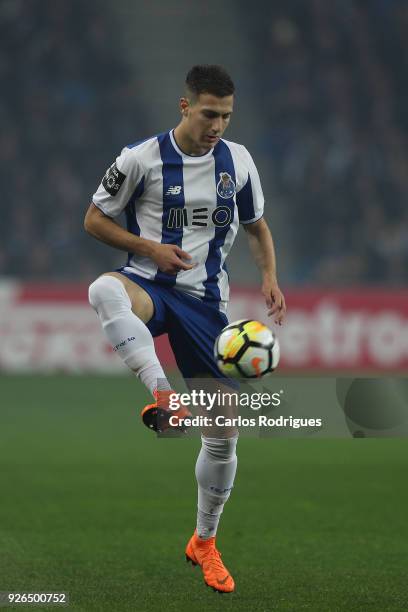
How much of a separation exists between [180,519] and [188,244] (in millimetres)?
2421

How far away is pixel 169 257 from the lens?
5105 mm

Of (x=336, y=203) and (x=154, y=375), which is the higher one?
(x=154, y=375)

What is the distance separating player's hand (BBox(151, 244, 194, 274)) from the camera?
5109 millimetres

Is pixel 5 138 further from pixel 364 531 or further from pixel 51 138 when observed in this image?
pixel 364 531

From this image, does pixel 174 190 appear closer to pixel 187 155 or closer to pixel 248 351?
pixel 187 155

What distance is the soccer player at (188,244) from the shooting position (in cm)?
512

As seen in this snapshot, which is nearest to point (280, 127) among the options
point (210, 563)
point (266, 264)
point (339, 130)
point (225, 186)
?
point (339, 130)

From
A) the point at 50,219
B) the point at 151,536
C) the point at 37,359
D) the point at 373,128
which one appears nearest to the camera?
the point at 151,536

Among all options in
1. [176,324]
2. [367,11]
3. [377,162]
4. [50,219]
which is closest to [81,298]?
[50,219]

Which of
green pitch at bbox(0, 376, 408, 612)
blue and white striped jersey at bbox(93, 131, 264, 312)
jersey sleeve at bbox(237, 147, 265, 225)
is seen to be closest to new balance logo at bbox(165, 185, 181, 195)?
blue and white striped jersey at bbox(93, 131, 264, 312)

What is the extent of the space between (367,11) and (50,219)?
681 cm

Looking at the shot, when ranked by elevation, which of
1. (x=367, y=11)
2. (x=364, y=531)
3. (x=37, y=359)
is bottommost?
(x=37, y=359)

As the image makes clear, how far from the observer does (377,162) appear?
19.1 m

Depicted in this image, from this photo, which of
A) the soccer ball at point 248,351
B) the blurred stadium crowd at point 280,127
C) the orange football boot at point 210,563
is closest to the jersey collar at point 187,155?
the soccer ball at point 248,351
